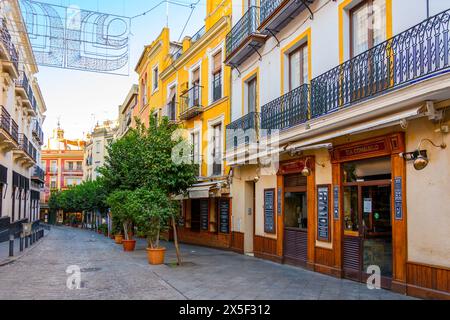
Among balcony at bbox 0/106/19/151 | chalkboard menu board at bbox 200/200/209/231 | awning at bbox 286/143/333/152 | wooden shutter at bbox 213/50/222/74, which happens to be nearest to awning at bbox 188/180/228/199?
chalkboard menu board at bbox 200/200/209/231

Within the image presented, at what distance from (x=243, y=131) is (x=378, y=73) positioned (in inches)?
270

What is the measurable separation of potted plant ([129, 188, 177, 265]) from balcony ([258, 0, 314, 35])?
19.6ft

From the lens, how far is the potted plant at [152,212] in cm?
1236

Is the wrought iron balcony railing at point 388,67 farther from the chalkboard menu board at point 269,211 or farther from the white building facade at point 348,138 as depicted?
the chalkboard menu board at point 269,211

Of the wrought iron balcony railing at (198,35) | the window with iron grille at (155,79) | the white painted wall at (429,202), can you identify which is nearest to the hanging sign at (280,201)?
the white painted wall at (429,202)

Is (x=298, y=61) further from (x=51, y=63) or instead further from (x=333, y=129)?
(x=51, y=63)

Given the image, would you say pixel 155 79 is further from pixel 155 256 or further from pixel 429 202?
pixel 429 202

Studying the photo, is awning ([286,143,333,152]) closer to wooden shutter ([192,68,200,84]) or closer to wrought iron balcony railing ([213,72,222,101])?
wrought iron balcony railing ([213,72,222,101])

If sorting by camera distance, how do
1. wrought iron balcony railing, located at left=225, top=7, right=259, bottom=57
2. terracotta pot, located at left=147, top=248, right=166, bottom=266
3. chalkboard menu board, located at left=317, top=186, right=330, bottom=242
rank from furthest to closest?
1. wrought iron balcony railing, located at left=225, top=7, right=259, bottom=57
2. terracotta pot, located at left=147, top=248, right=166, bottom=266
3. chalkboard menu board, located at left=317, top=186, right=330, bottom=242

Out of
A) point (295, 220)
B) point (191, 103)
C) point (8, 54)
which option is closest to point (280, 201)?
point (295, 220)

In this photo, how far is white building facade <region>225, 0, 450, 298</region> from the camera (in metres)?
7.48

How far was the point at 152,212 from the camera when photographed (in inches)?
486

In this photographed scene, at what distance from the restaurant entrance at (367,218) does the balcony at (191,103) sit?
10.8m

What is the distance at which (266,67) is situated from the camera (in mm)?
14133
